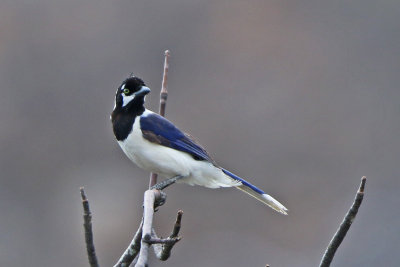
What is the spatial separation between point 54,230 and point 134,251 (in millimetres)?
7614

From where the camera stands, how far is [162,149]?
14.7ft

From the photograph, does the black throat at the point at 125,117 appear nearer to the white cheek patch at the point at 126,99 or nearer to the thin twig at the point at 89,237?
the white cheek patch at the point at 126,99

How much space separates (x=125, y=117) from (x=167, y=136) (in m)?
0.26

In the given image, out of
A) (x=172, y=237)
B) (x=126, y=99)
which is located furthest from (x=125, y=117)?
(x=172, y=237)

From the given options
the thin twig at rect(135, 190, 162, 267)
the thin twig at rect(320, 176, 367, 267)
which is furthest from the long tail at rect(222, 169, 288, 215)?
the thin twig at rect(320, 176, 367, 267)

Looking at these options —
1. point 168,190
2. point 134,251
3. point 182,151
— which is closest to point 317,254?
point 168,190

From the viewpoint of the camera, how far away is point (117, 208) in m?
10.7

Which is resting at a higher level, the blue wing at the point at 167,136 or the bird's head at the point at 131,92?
the bird's head at the point at 131,92

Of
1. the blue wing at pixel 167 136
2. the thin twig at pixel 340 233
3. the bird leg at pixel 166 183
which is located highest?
the thin twig at pixel 340 233

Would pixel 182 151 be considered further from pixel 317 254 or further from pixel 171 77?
pixel 171 77

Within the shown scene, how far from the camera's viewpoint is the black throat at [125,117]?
14.5ft

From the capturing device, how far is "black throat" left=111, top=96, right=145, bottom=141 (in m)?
4.42

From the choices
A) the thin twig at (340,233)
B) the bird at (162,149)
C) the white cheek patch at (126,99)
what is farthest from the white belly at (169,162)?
the thin twig at (340,233)

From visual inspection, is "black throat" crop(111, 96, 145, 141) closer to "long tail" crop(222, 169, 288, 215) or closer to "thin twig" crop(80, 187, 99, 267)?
"long tail" crop(222, 169, 288, 215)
